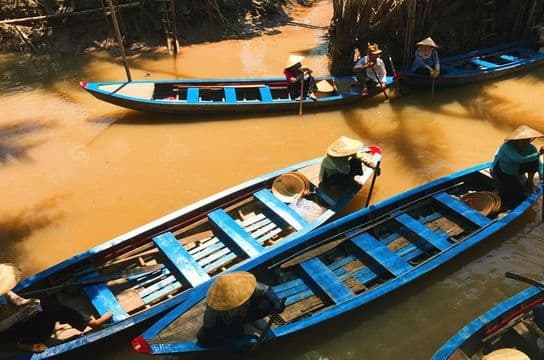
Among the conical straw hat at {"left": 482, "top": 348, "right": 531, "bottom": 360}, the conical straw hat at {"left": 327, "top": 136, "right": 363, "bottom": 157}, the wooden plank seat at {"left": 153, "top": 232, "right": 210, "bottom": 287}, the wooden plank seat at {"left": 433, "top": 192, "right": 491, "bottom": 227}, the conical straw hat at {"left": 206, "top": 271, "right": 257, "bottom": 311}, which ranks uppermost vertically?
the conical straw hat at {"left": 327, "top": 136, "right": 363, "bottom": 157}

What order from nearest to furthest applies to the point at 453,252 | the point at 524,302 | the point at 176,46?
the point at 524,302
the point at 453,252
the point at 176,46

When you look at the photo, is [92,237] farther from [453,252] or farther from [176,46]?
[176,46]

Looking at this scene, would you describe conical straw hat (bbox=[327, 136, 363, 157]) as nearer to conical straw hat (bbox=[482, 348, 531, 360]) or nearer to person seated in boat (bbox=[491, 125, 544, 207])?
person seated in boat (bbox=[491, 125, 544, 207])

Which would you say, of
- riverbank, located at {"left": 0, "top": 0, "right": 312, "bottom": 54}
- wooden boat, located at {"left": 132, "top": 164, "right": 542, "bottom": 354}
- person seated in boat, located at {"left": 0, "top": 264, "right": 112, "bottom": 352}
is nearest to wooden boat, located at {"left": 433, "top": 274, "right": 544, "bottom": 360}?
wooden boat, located at {"left": 132, "top": 164, "right": 542, "bottom": 354}

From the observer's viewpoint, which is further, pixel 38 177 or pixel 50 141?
pixel 50 141

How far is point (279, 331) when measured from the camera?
4.64 metres

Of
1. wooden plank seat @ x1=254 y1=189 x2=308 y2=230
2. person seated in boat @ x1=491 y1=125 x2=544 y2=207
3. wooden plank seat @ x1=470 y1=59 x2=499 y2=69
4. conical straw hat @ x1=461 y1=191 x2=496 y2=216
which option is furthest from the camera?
wooden plank seat @ x1=470 y1=59 x2=499 y2=69

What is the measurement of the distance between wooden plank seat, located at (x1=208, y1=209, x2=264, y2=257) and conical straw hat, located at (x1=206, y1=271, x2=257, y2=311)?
155cm

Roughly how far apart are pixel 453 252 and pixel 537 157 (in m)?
1.73

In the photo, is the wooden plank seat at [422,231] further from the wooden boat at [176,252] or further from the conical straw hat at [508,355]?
the conical straw hat at [508,355]

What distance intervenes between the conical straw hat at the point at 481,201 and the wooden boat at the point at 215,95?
363 cm

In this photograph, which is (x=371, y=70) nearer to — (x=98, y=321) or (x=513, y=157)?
(x=513, y=157)

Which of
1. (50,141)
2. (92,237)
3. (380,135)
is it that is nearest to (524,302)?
(380,135)

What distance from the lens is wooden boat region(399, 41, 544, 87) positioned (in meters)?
9.89
